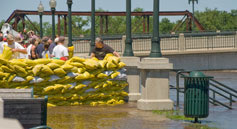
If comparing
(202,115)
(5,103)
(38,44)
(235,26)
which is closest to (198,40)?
(38,44)

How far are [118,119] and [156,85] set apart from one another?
219 cm

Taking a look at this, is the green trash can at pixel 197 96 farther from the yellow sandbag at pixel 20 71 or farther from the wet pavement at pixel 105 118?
the yellow sandbag at pixel 20 71

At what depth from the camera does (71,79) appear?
14602 millimetres

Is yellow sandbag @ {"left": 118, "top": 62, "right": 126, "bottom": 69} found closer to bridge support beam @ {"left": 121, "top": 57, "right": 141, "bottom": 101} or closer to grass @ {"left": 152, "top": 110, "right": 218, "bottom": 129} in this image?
bridge support beam @ {"left": 121, "top": 57, "right": 141, "bottom": 101}

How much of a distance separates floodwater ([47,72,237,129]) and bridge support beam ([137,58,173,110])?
0.40m

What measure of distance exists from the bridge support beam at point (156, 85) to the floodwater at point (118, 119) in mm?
403

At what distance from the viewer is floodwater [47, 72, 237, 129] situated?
36.6 ft

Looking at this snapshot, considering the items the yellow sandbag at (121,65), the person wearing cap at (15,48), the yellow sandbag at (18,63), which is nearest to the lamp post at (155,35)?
the yellow sandbag at (121,65)

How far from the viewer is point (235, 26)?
433 feet

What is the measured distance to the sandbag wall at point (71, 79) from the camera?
1386cm

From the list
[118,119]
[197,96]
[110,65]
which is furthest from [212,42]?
[197,96]

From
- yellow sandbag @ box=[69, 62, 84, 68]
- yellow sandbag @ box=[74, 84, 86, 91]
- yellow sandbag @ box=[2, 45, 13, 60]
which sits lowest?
yellow sandbag @ box=[74, 84, 86, 91]

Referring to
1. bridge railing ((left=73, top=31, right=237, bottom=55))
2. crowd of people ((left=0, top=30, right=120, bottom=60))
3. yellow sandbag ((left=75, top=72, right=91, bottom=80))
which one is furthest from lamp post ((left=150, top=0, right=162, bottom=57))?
bridge railing ((left=73, top=31, right=237, bottom=55))

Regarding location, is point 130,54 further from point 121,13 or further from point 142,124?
point 121,13
